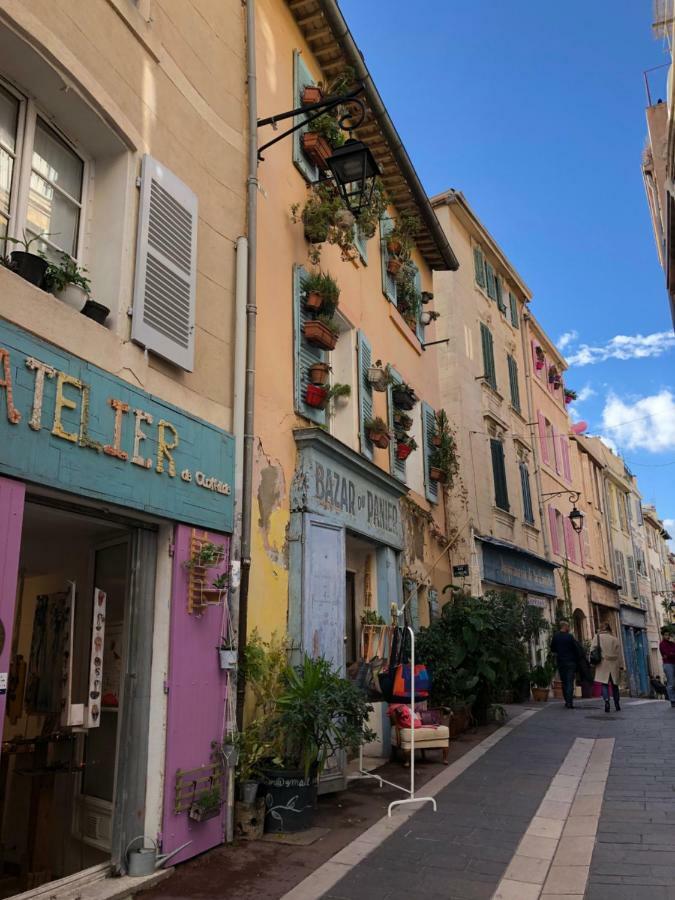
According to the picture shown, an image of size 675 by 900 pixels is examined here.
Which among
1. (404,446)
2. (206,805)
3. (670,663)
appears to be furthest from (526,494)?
(206,805)

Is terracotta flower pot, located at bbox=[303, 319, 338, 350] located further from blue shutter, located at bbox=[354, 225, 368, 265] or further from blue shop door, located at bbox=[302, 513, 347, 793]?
blue shutter, located at bbox=[354, 225, 368, 265]

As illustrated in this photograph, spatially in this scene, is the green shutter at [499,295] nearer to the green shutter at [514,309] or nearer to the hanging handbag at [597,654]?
the green shutter at [514,309]

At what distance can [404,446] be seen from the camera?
10797 mm

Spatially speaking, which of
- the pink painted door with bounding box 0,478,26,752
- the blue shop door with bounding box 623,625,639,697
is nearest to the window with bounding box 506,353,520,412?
the blue shop door with bounding box 623,625,639,697

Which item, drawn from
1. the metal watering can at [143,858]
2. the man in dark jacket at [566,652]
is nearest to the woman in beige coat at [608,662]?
the man in dark jacket at [566,652]

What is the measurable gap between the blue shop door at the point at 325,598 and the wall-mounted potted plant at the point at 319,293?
2.47 m

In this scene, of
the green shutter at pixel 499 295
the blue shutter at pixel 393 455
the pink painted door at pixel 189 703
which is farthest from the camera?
the green shutter at pixel 499 295

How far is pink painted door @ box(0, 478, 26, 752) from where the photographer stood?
383 cm

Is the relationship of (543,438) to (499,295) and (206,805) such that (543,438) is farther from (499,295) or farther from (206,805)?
(206,805)

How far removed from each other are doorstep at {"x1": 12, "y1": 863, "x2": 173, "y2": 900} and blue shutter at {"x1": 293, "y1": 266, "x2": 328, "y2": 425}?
450 centimetres

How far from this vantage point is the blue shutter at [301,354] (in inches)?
308

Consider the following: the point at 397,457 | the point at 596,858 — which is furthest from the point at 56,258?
the point at 397,457

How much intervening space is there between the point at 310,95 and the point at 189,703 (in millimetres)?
7112

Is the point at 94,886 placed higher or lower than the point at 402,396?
lower
